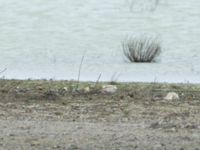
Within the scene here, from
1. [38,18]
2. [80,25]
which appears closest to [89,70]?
[80,25]

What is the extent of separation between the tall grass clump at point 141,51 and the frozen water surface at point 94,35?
0.75 feet

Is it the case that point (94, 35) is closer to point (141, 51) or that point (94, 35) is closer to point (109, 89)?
point (141, 51)

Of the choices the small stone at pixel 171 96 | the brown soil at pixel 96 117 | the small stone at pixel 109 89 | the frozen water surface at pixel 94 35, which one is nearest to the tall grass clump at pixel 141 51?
the frozen water surface at pixel 94 35

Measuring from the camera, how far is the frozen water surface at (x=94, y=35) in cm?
1527

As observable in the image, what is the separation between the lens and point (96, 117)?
24.2ft

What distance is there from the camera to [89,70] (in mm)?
14953

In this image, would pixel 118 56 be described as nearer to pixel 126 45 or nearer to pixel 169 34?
pixel 126 45

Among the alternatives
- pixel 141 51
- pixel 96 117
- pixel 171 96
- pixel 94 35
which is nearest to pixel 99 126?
pixel 96 117

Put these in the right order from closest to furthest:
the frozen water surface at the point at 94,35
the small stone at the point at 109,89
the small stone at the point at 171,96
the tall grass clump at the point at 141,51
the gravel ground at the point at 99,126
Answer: the gravel ground at the point at 99,126 → the small stone at the point at 171,96 → the small stone at the point at 109,89 → the frozen water surface at the point at 94,35 → the tall grass clump at the point at 141,51

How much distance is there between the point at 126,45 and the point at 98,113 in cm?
1138

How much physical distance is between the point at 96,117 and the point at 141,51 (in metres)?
10.1

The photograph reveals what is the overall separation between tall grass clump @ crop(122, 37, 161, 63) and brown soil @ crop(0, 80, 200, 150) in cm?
738

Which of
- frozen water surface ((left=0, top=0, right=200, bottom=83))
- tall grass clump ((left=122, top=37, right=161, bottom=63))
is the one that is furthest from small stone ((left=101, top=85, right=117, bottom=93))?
tall grass clump ((left=122, top=37, right=161, bottom=63))

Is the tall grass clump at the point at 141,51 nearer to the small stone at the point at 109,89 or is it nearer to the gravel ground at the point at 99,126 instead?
the small stone at the point at 109,89
